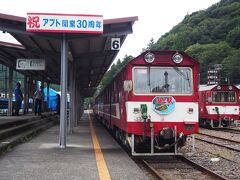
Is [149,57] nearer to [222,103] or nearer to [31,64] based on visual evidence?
[31,64]

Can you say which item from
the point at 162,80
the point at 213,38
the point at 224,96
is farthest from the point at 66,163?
the point at 213,38

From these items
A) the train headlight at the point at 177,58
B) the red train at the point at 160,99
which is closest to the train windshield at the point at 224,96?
the red train at the point at 160,99

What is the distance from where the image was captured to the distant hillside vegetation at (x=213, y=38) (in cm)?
7955

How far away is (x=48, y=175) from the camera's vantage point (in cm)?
785

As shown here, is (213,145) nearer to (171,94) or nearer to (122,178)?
(171,94)

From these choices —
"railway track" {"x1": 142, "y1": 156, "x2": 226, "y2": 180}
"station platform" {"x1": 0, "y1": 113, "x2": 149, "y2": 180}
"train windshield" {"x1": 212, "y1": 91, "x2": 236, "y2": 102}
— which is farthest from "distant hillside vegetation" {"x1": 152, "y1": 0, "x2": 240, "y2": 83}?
"station platform" {"x1": 0, "y1": 113, "x2": 149, "y2": 180}

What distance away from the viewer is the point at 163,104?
35.4 feet

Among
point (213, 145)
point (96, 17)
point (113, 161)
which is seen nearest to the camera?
point (113, 161)

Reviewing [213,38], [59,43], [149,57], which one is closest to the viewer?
[149,57]

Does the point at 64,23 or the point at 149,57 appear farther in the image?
the point at 64,23

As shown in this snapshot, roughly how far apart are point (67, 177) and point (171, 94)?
419cm

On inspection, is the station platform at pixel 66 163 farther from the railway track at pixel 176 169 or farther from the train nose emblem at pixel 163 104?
the train nose emblem at pixel 163 104

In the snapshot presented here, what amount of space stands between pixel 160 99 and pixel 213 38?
100 metres

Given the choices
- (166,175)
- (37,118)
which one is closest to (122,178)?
(166,175)
